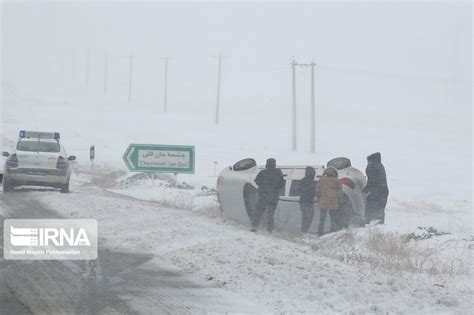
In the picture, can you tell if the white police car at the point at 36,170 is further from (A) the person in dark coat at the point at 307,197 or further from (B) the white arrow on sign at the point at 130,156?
(A) the person in dark coat at the point at 307,197

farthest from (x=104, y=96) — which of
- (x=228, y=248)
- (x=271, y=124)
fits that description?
(x=228, y=248)

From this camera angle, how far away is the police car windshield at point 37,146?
1855 cm

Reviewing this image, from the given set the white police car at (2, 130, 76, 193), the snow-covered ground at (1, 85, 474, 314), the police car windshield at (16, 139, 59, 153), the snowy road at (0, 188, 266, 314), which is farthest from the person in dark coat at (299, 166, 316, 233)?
the police car windshield at (16, 139, 59, 153)

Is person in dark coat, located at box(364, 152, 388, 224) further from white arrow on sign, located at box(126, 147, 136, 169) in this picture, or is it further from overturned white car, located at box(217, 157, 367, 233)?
white arrow on sign, located at box(126, 147, 136, 169)

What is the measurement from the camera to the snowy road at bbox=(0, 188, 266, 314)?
646cm

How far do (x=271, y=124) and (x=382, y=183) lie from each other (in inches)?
2313

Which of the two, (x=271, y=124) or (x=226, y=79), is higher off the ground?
(x=226, y=79)

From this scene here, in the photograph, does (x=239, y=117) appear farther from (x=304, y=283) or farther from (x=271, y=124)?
(x=304, y=283)

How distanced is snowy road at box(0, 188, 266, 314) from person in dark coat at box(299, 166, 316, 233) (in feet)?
14.4

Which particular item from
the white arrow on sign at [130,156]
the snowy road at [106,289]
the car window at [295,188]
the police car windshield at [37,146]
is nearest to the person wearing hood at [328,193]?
the car window at [295,188]

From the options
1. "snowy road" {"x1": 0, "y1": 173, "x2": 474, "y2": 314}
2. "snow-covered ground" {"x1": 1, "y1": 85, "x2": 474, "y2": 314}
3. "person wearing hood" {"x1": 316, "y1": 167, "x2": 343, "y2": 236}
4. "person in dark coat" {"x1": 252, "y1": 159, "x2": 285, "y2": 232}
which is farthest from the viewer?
"person in dark coat" {"x1": 252, "y1": 159, "x2": 285, "y2": 232}

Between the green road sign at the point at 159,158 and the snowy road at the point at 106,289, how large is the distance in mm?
12847

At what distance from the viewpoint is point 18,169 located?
17375mm

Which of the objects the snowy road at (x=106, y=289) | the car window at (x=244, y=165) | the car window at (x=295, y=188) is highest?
the car window at (x=244, y=165)
